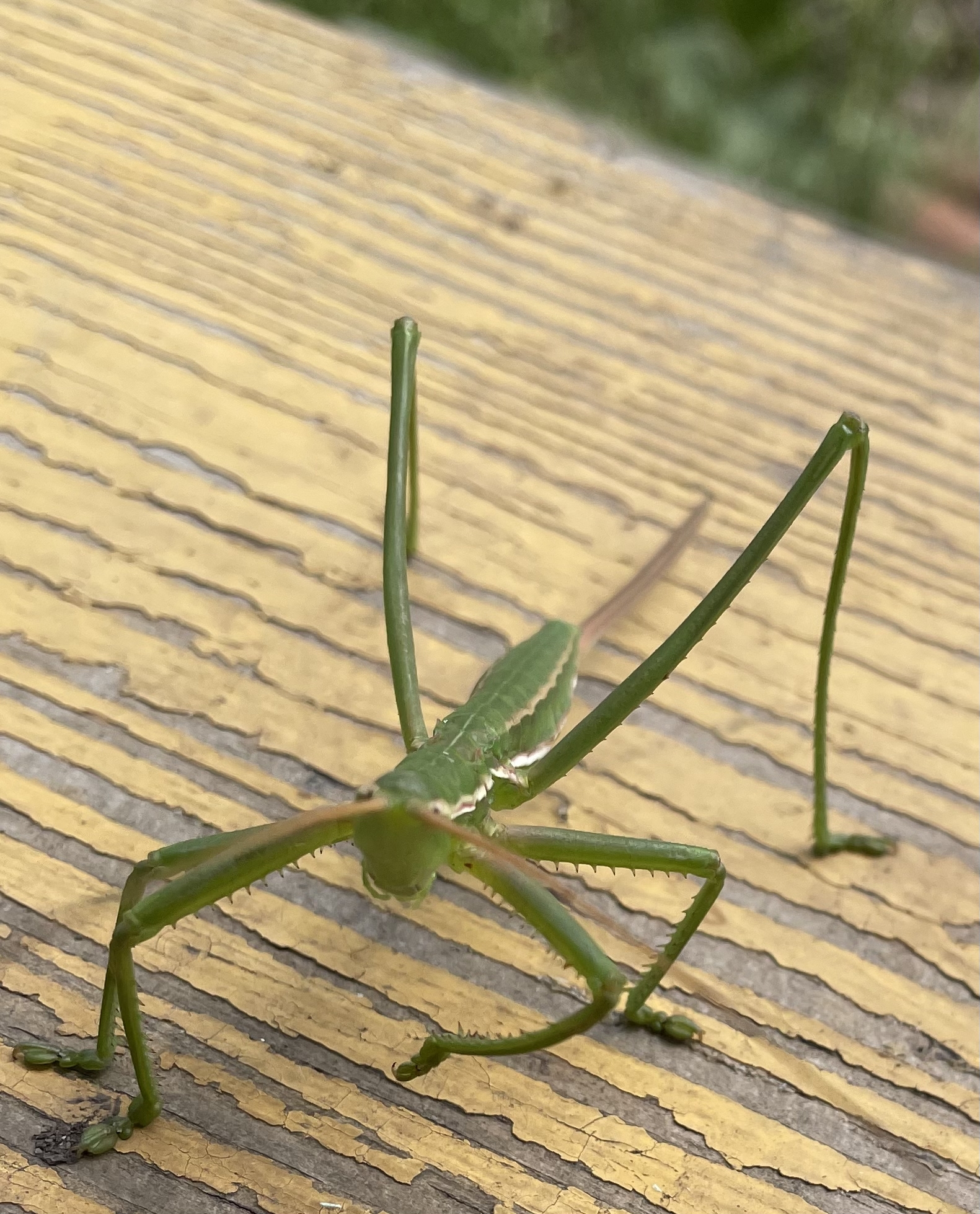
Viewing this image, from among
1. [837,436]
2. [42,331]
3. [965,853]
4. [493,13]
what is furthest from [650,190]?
[493,13]

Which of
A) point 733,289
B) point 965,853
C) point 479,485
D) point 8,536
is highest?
point 733,289

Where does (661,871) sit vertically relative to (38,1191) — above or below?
above

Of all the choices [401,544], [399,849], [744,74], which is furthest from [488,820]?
[744,74]

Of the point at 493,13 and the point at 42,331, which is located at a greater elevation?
the point at 493,13

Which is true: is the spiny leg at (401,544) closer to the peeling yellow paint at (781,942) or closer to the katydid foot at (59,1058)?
the peeling yellow paint at (781,942)

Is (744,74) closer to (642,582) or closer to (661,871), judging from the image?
(642,582)

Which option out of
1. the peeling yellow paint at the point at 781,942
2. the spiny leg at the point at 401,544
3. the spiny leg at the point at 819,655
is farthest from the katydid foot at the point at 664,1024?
the spiny leg at the point at 401,544

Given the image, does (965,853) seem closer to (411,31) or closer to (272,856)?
(272,856)
